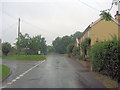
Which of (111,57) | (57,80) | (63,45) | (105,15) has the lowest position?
(57,80)

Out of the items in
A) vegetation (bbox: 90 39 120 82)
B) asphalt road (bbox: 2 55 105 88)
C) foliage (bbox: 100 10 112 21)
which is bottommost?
asphalt road (bbox: 2 55 105 88)

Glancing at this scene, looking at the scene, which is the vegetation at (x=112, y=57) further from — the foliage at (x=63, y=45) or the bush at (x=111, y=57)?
the foliage at (x=63, y=45)

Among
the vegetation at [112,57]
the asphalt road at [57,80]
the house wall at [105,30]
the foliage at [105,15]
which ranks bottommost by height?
the asphalt road at [57,80]

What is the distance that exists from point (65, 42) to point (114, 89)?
274ft

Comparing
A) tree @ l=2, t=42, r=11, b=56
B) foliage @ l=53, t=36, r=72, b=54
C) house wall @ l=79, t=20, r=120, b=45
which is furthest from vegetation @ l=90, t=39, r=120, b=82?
foliage @ l=53, t=36, r=72, b=54

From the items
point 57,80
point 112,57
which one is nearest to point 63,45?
point 57,80

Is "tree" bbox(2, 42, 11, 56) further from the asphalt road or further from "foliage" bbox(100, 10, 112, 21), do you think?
"foliage" bbox(100, 10, 112, 21)

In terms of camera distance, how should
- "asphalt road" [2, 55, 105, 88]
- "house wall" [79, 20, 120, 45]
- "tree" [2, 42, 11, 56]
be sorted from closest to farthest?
"asphalt road" [2, 55, 105, 88]
"house wall" [79, 20, 120, 45]
"tree" [2, 42, 11, 56]

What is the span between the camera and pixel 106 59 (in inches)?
317

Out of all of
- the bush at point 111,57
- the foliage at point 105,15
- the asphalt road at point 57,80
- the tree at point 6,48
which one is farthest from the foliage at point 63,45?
the foliage at point 105,15

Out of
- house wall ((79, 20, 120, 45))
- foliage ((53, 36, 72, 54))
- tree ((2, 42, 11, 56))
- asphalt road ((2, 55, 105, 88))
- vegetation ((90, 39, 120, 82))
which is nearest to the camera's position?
asphalt road ((2, 55, 105, 88))

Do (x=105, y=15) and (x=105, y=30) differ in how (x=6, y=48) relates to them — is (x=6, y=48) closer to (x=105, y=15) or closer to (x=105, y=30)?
(x=105, y=30)

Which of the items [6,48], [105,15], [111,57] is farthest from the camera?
[6,48]

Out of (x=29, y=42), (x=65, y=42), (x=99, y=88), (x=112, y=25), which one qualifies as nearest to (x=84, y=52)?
(x=112, y=25)
